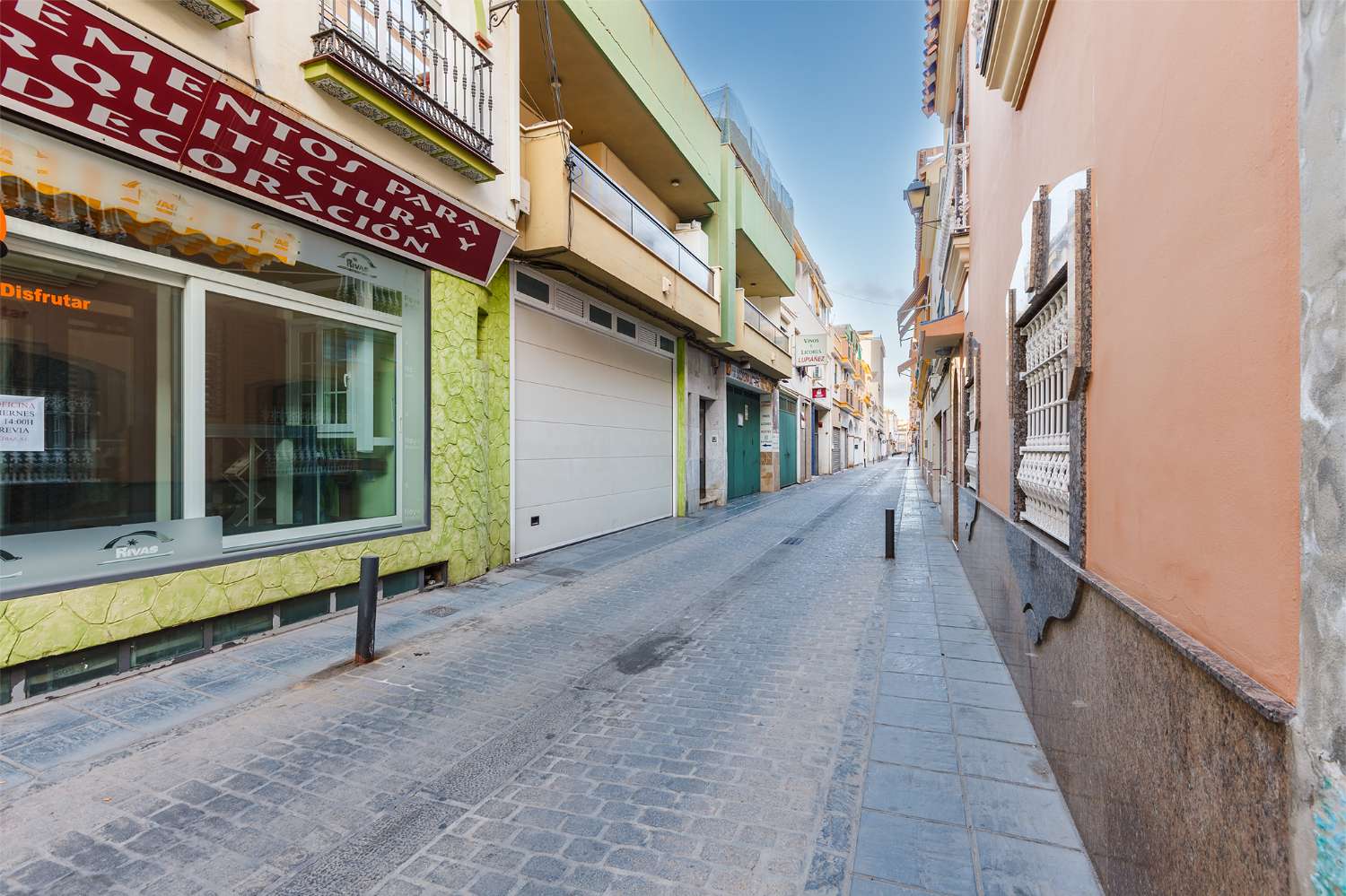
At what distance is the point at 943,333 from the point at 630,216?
221 inches

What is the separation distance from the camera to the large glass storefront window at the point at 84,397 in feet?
12.8

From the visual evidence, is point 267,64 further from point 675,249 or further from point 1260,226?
point 675,249

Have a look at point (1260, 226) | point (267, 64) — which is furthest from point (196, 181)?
point (1260, 226)

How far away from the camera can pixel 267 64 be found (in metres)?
4.75

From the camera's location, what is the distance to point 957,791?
3.00 meters

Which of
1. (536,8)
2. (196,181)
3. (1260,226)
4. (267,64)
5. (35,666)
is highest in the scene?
(536,8)

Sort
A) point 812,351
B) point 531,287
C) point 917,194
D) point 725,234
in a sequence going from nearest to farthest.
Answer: point 531,287 → point 917,194 → point 725,234 → point 812,351

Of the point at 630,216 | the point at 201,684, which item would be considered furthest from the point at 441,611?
the point at 630,216

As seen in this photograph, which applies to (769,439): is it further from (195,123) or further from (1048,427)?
(195,123)

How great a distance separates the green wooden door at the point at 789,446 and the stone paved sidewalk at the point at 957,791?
1850cm

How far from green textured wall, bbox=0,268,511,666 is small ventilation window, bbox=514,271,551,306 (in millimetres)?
293

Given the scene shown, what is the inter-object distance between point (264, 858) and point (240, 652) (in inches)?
114

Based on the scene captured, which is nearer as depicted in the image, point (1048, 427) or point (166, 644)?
point (1048, 427)

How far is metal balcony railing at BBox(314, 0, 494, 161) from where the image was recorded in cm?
518
